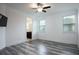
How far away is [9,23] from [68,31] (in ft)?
10.8

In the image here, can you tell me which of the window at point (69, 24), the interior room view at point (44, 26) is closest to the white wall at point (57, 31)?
the interior room view at point (44, 26)

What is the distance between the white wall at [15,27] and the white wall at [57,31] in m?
1.82

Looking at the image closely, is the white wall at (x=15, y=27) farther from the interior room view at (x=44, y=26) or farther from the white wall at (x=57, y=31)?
the white wall at (x=57, y=31)

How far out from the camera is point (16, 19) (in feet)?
15.8

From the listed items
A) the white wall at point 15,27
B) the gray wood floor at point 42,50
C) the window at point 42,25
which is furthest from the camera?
the window at point 42,25

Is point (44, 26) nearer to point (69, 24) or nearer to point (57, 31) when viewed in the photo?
point (57, 31)

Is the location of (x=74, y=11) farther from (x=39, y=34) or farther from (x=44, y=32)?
(x=39, y=34)

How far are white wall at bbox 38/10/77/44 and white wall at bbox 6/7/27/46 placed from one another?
1820 millimetres

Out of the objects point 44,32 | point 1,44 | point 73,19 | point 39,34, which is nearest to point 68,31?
point 73,19

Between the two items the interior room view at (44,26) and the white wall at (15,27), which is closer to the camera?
the interior room view at (44,26)

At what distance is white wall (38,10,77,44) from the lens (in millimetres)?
4711

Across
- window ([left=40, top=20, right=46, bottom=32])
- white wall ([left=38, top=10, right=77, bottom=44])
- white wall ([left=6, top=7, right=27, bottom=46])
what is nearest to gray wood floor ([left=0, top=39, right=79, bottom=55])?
white wall ([left=6, top=7, right=27, bottom=46])

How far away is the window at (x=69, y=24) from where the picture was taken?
15.5 ft

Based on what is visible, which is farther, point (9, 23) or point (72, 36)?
point (72, 36)
